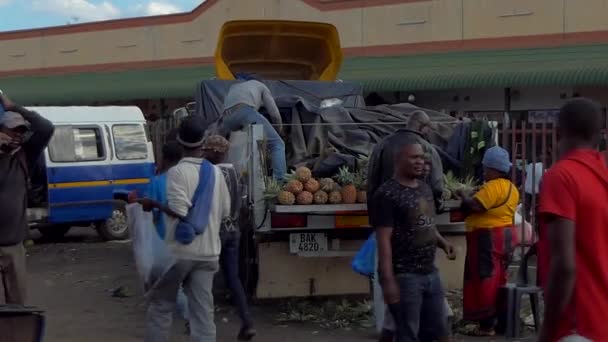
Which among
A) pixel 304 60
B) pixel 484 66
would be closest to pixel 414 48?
pixel 484 66

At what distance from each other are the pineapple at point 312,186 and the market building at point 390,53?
13.8 m

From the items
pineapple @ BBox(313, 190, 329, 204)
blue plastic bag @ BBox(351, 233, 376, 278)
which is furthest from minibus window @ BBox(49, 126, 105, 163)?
blue plastic bag @ BBox(351, 233, 376, 278)

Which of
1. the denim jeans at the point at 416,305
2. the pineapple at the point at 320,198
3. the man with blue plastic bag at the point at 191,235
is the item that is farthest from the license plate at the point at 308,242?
the denim jeans at the point at 416,305

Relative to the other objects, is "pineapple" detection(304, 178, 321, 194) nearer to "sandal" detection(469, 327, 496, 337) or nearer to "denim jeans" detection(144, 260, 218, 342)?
"sandal" detection(469, 327, 496, 337)

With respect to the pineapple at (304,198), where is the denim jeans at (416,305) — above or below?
below

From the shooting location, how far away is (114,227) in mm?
15984

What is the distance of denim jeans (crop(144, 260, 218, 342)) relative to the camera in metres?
6.28

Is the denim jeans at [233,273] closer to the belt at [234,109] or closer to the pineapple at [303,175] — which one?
the pineapple at [303,175]

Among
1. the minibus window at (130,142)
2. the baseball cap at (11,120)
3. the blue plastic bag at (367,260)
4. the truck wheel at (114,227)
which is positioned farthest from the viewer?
the truck wheel at (114,227)

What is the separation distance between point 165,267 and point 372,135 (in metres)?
3.85

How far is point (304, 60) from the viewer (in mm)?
12531

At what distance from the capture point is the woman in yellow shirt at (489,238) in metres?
7.93

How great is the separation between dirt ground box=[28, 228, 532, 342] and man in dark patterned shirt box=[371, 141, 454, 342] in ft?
8.12

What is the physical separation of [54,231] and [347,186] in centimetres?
957
